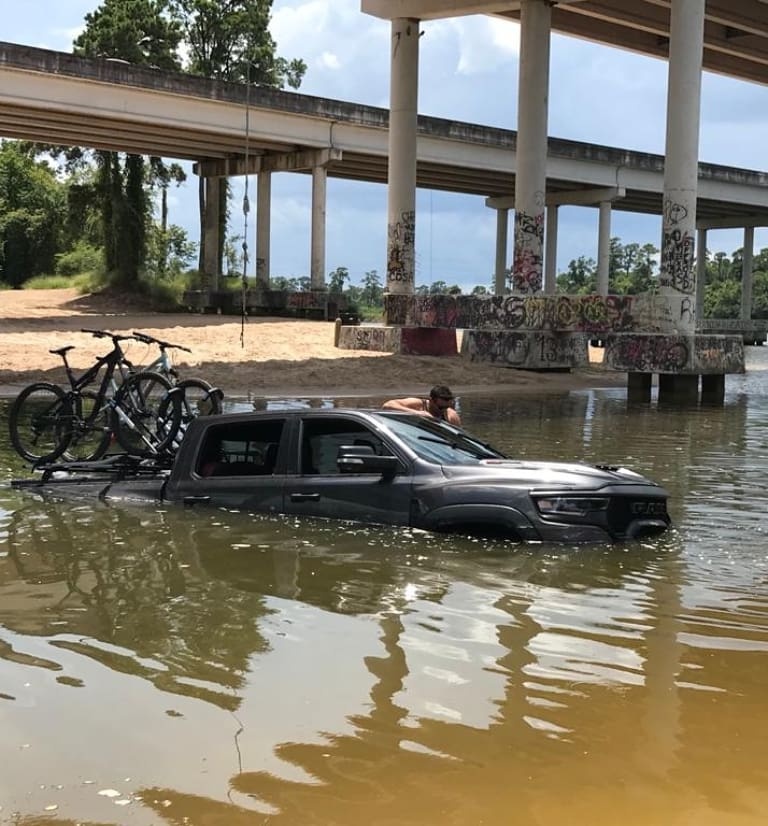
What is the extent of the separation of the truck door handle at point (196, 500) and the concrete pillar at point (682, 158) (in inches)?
890

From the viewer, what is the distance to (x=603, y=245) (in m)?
69.1

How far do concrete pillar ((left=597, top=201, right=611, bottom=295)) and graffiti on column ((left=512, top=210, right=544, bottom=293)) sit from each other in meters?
32.8

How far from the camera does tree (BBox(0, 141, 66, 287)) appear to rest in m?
72.2

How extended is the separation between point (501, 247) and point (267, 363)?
4768 centimetres

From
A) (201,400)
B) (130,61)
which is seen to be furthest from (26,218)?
(201,400)

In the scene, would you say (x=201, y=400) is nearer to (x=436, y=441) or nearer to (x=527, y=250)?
(x=436, y=441)

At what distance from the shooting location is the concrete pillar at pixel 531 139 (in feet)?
116

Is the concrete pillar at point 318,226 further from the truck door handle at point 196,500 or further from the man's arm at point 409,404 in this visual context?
the truck door handle at point 196,500

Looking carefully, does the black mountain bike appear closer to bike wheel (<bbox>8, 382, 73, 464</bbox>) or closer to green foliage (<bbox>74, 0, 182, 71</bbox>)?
bike wheel (<bbox>8, 382, 73, 464</bbox>)

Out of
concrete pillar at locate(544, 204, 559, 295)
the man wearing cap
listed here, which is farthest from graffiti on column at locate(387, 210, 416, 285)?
concrete pillar at locate(544, 204, 559, 295)

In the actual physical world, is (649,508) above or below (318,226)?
below

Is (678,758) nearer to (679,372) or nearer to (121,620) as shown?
(121,620)

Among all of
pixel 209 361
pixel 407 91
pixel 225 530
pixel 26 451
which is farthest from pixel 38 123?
pixel 225 530

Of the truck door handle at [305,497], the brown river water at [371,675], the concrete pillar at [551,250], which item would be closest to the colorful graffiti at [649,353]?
the brown river water at [371,675]
